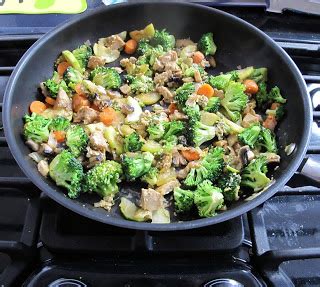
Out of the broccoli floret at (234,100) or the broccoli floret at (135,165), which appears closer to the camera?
the broccoli floret at (135,165)

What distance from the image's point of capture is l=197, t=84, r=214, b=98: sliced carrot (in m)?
1.26

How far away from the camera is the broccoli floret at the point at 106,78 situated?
4.14 feet

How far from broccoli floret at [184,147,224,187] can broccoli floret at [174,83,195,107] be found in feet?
0.59

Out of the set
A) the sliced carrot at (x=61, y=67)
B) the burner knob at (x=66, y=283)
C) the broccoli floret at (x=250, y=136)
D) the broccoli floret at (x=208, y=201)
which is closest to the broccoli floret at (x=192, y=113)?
the broccoli floret at (x=250, y=136)

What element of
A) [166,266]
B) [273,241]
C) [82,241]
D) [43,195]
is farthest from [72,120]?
[273,241]

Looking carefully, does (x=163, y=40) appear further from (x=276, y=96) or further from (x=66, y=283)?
(x=66, y=283)

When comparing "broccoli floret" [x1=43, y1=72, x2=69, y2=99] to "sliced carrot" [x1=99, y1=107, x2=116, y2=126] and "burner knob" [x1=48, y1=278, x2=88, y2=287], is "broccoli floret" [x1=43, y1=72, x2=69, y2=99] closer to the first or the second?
"sliced carrot" [x1=99, y1=107, x2=116, y2=126]

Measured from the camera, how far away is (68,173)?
103cm

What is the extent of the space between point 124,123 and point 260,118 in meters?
0.33

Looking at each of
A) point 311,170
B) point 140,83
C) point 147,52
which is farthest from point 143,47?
point 311,170

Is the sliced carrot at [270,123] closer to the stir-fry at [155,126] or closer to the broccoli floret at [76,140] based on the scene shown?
the stir-fry at [155,126]

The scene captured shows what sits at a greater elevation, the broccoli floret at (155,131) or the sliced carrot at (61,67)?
the sliced carrot at (61,67)

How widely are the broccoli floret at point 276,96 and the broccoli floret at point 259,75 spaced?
0.05 meters

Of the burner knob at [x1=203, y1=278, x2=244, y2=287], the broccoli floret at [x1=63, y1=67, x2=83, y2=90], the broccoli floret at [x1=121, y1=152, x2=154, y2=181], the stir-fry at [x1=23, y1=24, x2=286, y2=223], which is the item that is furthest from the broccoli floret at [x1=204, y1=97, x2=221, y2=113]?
the burner knob at [x1=203, y1=278, x2=244, y2=287]
